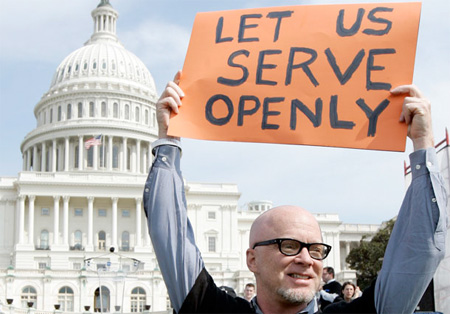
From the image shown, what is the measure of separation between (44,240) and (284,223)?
89780 mm

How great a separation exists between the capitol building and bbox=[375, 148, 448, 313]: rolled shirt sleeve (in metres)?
50.8

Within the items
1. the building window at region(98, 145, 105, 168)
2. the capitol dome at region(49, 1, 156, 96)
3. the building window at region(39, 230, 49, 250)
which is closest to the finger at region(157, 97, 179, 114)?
the building window at region(39, 230, 49, 250)

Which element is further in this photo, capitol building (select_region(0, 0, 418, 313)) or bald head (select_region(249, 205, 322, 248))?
capitol building (select_region(0, 0, 418, 313))

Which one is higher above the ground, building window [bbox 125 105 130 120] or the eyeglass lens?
building window [bbox 125 105 130 120]

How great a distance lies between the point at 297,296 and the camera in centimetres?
444

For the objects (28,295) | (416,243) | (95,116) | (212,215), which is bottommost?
(28,295)

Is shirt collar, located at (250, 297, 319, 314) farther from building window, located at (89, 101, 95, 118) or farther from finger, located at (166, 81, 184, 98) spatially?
building window, located at (89, 101, 95, 118)

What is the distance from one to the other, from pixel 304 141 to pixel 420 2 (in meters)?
1.25

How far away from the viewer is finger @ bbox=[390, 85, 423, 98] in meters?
4.86

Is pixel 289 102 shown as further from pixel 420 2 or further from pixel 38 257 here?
pixel 38 257

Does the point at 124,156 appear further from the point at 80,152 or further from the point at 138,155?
the point at 80,152

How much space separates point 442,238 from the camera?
4.43 metres

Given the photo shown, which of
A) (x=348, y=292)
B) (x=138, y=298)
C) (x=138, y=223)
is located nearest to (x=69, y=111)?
(x=138, y=223)

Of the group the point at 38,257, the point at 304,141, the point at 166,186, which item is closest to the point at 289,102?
the point at 304,141
